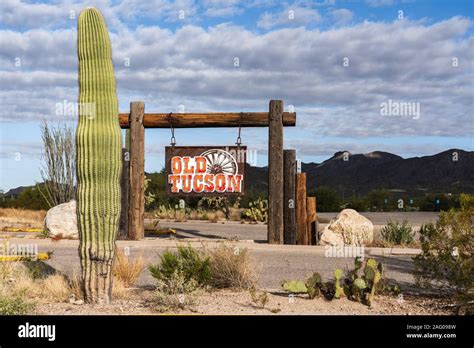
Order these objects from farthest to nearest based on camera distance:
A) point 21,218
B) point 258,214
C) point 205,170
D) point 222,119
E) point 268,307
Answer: point 258,214
point 21,218
point 205,170
point 222,119
point 268,307

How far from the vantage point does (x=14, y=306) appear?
8.14m

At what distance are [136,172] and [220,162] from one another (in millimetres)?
2381

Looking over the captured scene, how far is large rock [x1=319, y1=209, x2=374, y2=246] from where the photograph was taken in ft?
56.1

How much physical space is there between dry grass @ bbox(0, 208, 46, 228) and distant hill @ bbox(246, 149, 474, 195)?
135 feet

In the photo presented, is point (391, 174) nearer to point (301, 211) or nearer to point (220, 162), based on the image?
→ point (301, 211)

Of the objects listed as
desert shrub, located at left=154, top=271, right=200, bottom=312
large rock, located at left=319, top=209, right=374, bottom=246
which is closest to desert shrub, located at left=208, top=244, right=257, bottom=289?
desert shrub, located at left=154, top=271, right=200, bottom=312

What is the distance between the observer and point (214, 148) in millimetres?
17438

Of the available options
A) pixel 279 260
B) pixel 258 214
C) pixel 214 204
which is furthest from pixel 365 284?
pixel 214 204

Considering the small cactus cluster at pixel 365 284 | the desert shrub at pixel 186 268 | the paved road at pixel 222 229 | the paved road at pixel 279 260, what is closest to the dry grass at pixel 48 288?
the desert shrub at pixel 186 268

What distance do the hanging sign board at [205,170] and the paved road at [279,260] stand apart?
1.55 m

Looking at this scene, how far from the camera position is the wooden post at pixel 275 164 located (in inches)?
657

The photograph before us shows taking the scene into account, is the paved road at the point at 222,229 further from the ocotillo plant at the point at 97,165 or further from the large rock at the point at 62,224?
the ocotillo plant at the point at 97,165
